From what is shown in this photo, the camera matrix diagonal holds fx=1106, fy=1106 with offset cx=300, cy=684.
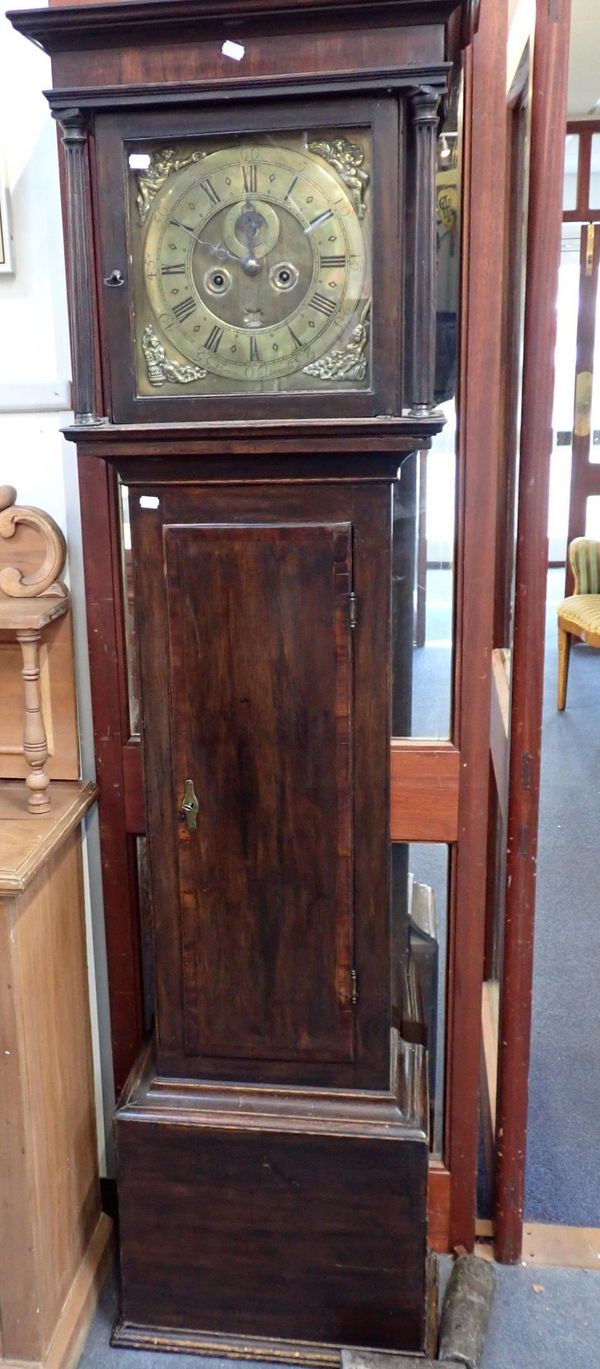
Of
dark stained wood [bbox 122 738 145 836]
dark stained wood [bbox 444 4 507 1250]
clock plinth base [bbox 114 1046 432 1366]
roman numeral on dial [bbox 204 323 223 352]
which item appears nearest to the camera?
roman numeral on dial [bbox 204 323 223 352]

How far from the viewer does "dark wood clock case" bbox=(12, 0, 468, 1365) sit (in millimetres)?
1254

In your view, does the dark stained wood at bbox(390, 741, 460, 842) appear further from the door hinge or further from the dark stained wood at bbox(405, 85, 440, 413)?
the dark stained wood at bbox(405, 85, 440, 413)

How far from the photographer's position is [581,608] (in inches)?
188

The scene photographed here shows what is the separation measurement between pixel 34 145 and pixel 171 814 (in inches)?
36.9

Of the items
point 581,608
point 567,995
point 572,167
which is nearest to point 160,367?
point 567,995

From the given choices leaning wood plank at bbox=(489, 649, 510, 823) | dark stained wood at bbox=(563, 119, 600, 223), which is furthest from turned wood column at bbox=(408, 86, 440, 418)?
dark stained wood at bbox=(563, 119, 600, 223)

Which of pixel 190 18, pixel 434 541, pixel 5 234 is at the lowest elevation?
pixel 434 541

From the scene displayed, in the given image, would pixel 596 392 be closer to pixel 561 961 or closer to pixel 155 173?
pixel 561 961

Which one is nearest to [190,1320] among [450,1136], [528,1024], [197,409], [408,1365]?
[408,1365]

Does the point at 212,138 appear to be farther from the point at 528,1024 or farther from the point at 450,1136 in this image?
the point at 450,1136

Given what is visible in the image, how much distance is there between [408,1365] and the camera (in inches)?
59.3

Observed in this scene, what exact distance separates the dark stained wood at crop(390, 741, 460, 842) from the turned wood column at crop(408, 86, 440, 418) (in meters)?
0.52

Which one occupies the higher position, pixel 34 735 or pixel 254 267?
pixel 254 267

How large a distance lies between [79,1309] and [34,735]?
0.87 metres
